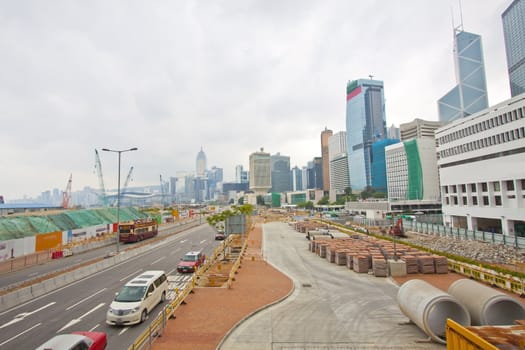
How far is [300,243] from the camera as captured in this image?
4231 cm

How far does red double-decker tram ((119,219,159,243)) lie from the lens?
43.4 metres

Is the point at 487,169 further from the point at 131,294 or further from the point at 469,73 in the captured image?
the point at 469,73

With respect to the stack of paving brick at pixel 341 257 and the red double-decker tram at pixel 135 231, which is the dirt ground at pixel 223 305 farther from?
the red double-decker tram at pixel 135 231

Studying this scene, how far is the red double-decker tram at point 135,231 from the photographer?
43.4m

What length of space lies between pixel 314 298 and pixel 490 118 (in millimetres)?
53373

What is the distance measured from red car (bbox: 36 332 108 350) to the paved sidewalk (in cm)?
197

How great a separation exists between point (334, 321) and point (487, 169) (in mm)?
52968

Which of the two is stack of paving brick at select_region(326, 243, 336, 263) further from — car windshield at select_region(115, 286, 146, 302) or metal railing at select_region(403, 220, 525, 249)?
metal railing at select_region(403, 220, 525, 249)

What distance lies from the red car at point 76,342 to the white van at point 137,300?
2.75 m

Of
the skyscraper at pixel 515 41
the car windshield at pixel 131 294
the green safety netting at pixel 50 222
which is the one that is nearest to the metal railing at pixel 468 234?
the car windshield at pixel 131 294

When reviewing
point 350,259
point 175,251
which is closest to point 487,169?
point 350,259

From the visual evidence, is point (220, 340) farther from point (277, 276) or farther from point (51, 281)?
point (51, 281)

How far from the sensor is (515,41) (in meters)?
172

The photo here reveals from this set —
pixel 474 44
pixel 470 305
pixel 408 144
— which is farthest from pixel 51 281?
pixel 474 44
